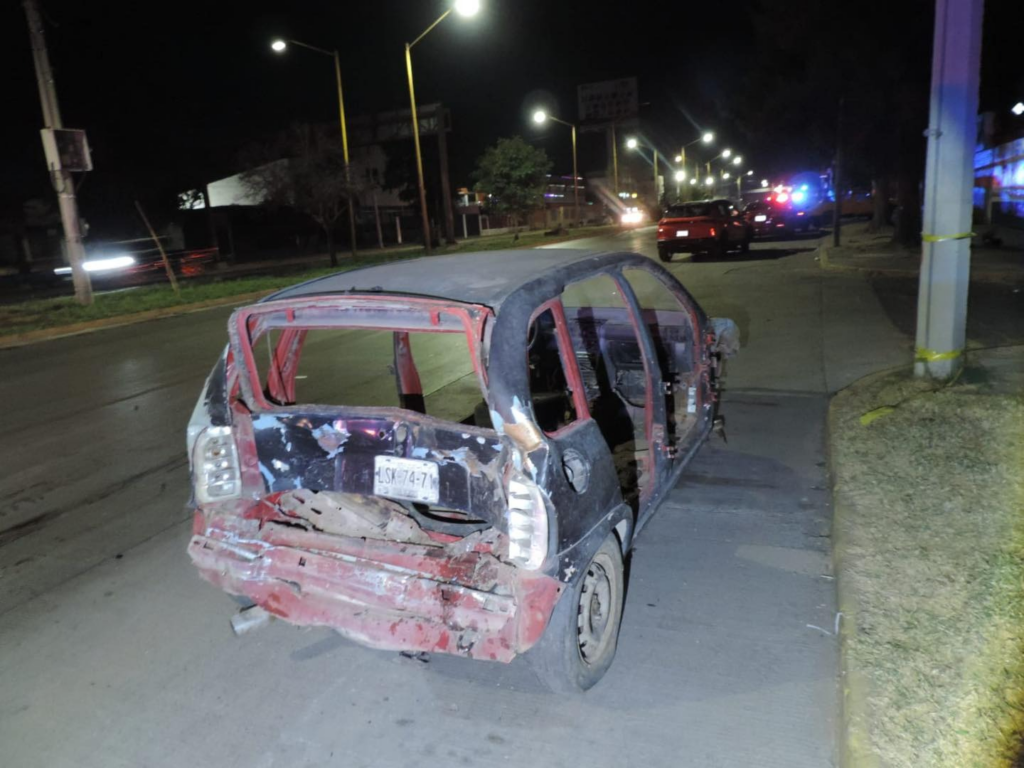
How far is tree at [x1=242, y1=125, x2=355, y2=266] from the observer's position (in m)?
29.3

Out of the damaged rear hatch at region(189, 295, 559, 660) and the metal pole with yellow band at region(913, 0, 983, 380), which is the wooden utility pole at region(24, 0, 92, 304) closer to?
the damaged rear hatch at region(189, 295, 559, 660)

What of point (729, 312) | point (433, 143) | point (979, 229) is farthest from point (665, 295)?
point (433, 143)

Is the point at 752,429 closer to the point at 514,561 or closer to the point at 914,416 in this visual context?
the point at 914,416

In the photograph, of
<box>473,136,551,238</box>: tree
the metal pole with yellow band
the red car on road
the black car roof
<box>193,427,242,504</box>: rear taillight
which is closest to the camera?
the black car roof

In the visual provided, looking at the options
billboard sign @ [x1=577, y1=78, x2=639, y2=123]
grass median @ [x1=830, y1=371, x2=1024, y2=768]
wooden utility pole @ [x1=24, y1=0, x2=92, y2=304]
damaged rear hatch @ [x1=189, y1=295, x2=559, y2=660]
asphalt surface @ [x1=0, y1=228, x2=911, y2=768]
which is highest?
billboard sign @ [x1=577, y1=78, x2=639, y2=123]

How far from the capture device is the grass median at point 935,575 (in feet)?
9.09

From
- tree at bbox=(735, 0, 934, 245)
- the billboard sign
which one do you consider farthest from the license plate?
the billboard sign

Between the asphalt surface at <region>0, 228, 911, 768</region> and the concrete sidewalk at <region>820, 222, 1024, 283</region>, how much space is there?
35.7ft

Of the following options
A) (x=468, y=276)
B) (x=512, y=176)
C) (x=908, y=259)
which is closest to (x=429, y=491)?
(x=468, y=276)

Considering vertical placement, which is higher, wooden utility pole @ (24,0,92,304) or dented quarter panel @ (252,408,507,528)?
wooden utility pole @ (24,0,92,304)

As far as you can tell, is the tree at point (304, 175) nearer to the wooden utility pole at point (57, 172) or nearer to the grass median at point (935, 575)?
the wooden utility pole at point (57, 172)

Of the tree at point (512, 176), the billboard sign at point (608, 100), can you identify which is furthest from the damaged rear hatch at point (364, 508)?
the billboard sign at point (608, 100)

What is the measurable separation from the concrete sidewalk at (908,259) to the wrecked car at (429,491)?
12.5 metres

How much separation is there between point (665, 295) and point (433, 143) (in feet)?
133
